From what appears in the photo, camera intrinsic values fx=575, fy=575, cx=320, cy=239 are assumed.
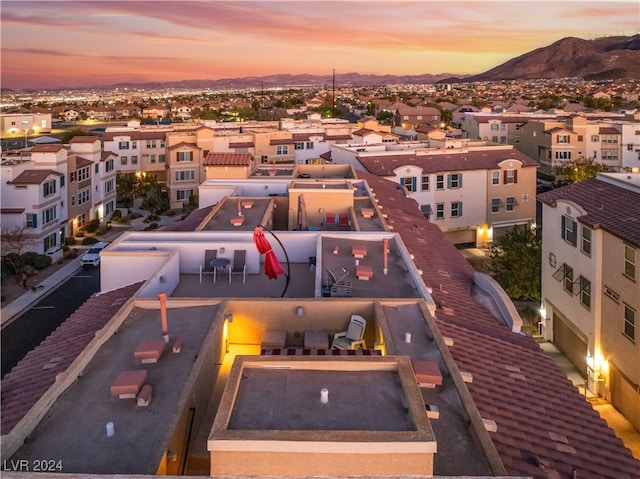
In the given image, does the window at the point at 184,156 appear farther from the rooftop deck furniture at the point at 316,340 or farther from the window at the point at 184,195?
the rooftop deck furniture at the point at 316,340

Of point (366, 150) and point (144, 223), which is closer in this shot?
point (366, 150)

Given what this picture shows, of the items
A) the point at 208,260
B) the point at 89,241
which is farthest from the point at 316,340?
the point at 89,241

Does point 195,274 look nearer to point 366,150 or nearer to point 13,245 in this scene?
point 13,245

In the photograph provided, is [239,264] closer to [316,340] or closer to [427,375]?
[316,340]

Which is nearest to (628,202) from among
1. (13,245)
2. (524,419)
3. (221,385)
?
(524,419)

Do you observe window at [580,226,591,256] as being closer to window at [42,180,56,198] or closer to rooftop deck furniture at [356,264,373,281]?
rooftop deck furniture at [356,264,373,281]

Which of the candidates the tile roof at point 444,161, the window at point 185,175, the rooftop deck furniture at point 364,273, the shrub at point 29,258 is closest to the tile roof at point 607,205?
the rooftop deck furniture at point 364,273
